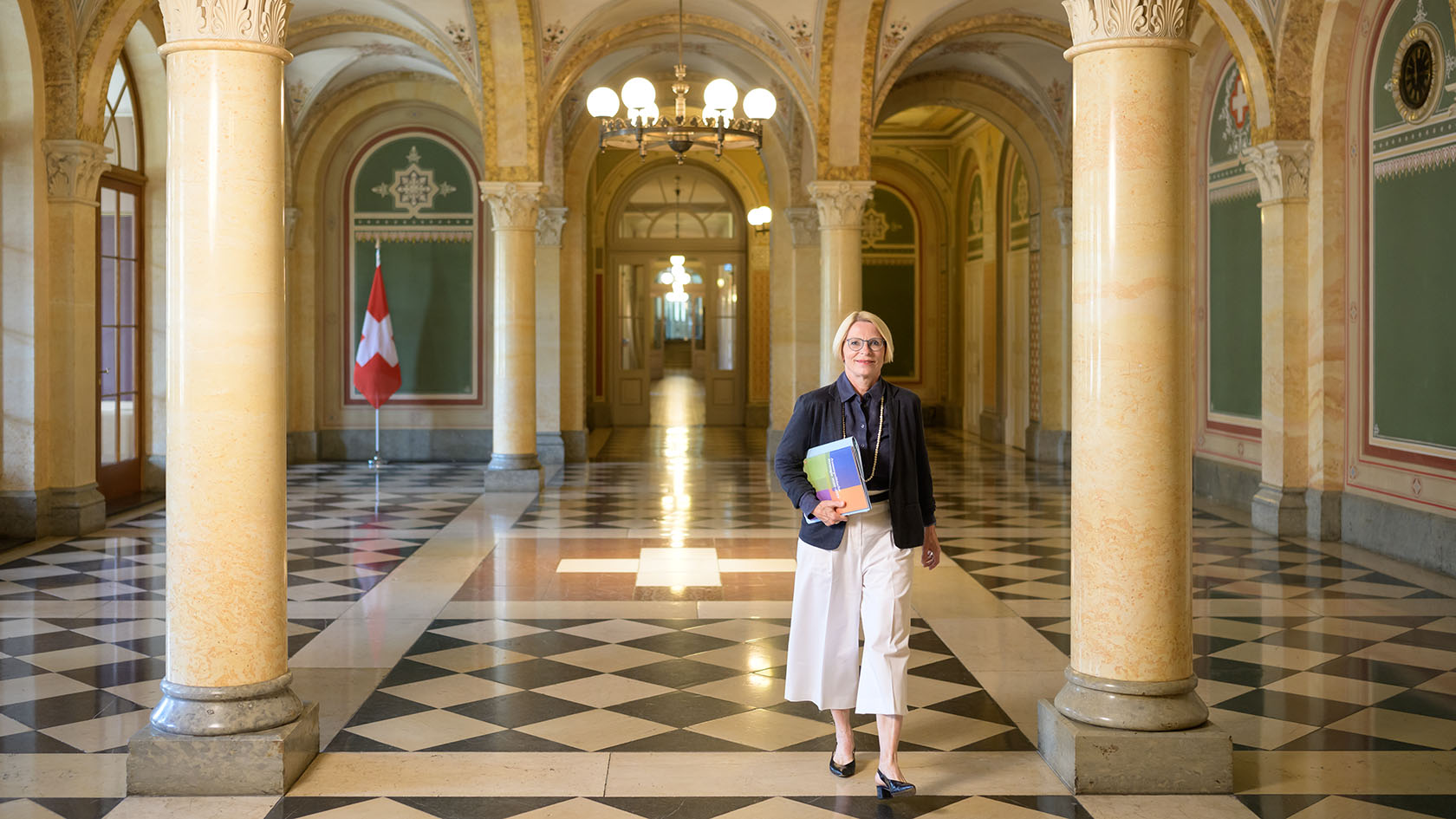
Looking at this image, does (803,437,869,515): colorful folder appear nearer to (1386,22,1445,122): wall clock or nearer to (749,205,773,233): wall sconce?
(1386,22,1445,122): wall clock

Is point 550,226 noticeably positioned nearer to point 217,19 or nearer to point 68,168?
point 68,168

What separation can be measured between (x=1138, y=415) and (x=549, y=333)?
12.1 meters

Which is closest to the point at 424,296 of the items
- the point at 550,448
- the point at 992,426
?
the point at 550,448

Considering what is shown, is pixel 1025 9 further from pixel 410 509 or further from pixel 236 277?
pixel 236 277

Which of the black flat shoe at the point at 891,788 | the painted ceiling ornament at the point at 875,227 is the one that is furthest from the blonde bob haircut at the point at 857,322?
the painted ceiling ornament at the point at 875,227

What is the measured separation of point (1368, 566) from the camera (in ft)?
28.2

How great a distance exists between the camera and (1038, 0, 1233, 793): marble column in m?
4.18

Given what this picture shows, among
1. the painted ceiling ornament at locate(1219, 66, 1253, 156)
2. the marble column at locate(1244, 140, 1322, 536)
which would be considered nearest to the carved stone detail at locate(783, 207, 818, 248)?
the painted ceiling ornament at locate(1219, 66, 1253, 156)

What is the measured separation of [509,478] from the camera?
504 inches

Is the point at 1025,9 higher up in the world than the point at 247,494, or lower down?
higher up

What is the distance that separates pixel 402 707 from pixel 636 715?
930 mm

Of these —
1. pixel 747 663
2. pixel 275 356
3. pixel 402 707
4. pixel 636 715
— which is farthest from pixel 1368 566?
pixel 275 356

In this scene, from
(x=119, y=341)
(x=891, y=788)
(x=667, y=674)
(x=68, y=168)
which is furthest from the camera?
(x=119, y=341)

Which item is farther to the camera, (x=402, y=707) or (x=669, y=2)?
(x=669, y=2)
